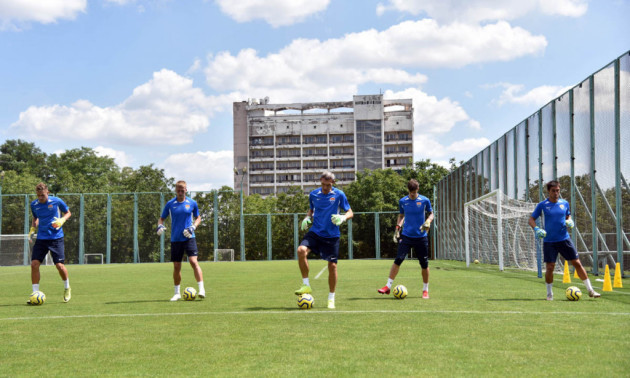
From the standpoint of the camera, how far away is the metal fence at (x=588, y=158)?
17.1m

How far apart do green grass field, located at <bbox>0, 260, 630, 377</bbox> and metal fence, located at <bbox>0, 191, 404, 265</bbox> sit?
36484 millimetres

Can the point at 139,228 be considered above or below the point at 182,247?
below

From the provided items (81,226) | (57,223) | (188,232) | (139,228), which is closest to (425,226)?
(188,232)

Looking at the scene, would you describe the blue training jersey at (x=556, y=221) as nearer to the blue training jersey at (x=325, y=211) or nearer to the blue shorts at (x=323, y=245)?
the blue training jersey at (x=325, y=211)

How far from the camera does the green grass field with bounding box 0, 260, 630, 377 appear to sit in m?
5.58

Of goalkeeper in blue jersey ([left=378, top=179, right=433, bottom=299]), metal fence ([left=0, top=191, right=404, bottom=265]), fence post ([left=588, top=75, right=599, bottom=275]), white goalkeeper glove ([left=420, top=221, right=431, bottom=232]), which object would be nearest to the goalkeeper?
goalkeeper in blue jersey ([left=378, top=179, right=433, bottom=299])

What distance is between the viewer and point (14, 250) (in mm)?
42281

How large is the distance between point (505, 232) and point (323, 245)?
1788 centimetres

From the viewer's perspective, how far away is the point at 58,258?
1203cm

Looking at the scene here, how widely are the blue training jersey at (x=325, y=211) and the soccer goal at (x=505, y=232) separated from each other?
12.7 meters

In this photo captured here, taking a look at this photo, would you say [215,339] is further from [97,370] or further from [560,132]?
[560,132]

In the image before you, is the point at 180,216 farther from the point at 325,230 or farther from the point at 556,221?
the point at 556,221

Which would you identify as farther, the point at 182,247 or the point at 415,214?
the point at 182,247

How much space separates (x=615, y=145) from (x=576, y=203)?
306 cm
